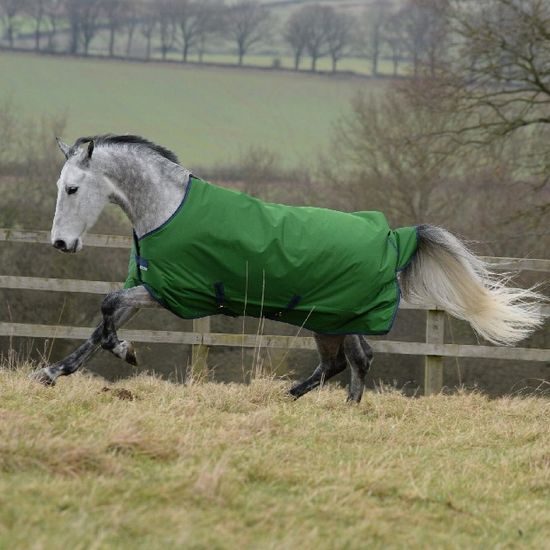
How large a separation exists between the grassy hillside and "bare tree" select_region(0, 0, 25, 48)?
154 feet

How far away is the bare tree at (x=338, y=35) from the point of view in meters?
56.0

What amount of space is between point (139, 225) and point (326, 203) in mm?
18137

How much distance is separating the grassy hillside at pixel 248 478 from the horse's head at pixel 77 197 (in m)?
1.07

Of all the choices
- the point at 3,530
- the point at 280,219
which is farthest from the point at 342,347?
the point at 3,530

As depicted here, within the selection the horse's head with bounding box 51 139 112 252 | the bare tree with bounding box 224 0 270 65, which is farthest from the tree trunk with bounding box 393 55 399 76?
the horse's head with bounding box 51 139 112 252

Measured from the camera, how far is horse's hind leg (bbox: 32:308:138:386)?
6898 millimetres

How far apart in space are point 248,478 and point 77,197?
3126mm

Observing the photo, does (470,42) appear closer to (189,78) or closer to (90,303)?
(90,303)

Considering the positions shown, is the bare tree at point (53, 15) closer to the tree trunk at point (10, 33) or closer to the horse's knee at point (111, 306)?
the tree trunk at point (10, 33)

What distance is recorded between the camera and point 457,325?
15.4 metres

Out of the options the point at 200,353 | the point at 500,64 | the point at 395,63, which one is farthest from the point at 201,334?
the point at 395,63

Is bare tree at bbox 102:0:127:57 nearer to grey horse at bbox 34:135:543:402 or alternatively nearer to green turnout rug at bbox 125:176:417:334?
grey horse at bbox 34:135:543:402

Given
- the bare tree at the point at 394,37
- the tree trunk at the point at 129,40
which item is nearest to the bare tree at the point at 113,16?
the tree trunk at the point at 129,40

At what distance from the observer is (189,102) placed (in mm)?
47062
